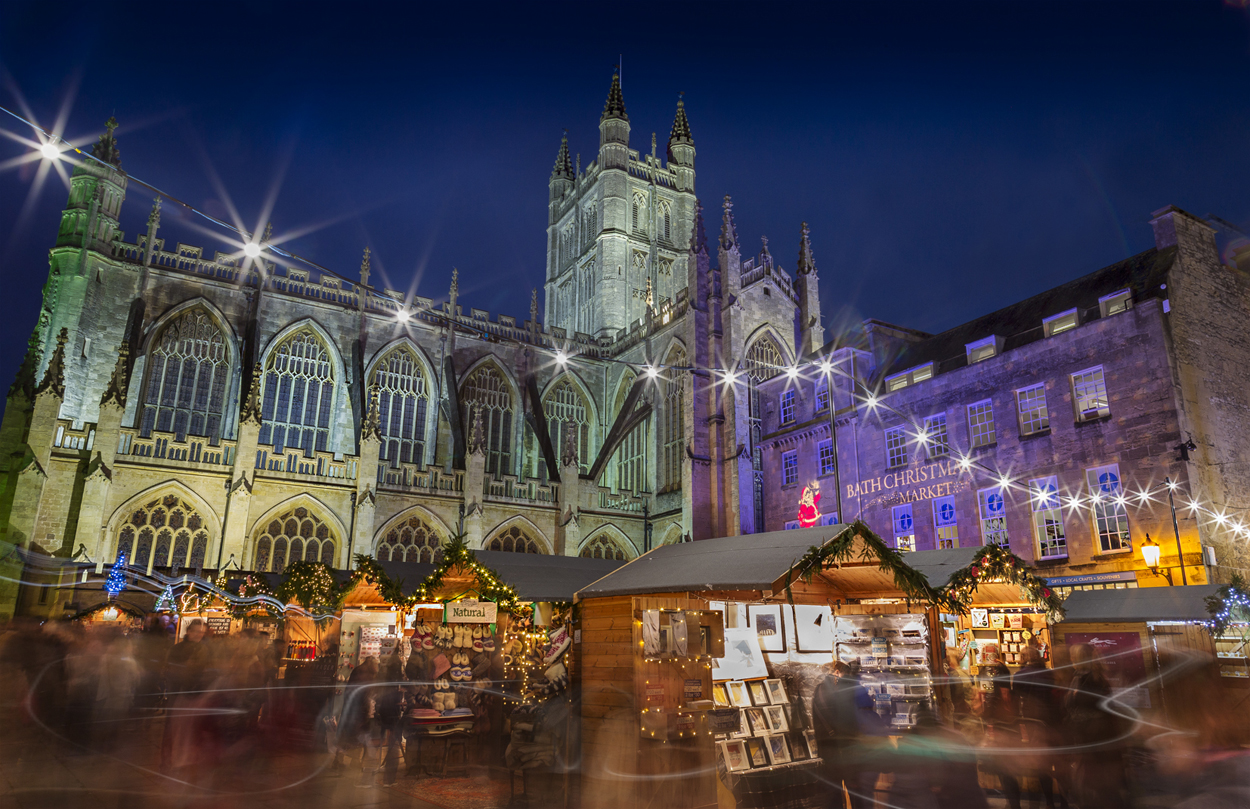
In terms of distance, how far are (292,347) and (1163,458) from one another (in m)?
30.4

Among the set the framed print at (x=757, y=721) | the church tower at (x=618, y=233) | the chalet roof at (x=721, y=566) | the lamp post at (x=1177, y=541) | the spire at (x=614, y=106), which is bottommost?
the framed print at (x=757, y=721)

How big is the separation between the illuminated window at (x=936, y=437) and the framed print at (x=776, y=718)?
1517 centimetres

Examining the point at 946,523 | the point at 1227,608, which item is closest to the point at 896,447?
the point at 946,523

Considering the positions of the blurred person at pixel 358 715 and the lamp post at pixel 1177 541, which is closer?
the blurred person at pixel 358 715

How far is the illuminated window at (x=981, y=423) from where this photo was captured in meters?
20.1

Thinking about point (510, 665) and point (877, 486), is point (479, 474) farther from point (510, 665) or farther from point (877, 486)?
point (510, 665)

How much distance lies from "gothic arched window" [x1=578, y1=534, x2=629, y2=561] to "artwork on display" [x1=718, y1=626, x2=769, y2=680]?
23.6 meters

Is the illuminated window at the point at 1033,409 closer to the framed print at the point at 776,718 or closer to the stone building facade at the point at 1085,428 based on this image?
the stone building facade at the point at 1085,428

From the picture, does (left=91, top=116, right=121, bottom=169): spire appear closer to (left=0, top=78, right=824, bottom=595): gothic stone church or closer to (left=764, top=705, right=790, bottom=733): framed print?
(left=0, top=78, right=824, bottom=595): gothic stone church

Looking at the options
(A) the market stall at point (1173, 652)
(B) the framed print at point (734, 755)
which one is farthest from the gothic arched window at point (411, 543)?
(B) the framed print at point (734, 755)

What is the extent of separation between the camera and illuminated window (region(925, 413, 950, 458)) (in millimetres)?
20906

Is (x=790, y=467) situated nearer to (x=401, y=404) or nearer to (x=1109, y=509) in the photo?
(x=1109, y=509)

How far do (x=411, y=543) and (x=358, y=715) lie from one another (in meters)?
15.2

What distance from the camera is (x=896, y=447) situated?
22.4 meters
